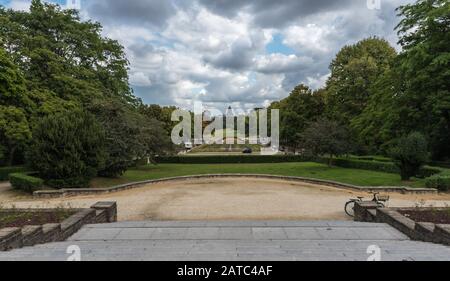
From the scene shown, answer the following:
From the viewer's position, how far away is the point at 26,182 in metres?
18.8

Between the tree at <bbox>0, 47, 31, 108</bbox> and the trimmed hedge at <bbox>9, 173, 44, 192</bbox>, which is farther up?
the tree at <bbox>0, 47, 31, 108</bbox>

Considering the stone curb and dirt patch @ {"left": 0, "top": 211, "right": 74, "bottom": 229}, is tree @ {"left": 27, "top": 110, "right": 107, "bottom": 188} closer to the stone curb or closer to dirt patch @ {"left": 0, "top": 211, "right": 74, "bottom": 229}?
the stone curb

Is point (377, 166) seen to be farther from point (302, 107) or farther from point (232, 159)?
point (302, 107)

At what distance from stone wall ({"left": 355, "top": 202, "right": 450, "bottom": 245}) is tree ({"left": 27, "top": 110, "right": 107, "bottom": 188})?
13.7 metres

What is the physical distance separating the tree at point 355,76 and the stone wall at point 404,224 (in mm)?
29680

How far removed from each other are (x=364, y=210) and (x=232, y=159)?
29.7 meters

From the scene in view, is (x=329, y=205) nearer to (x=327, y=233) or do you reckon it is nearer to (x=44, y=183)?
(x=327, y=233)

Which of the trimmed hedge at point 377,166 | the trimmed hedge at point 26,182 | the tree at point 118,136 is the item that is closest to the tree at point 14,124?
the trimmed hedge at point 26,182

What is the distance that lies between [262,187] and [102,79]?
1905 centimetres

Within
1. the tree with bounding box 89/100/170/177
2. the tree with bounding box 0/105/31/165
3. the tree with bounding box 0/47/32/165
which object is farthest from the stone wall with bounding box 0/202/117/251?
the tree with bounding box 0/47/32/165

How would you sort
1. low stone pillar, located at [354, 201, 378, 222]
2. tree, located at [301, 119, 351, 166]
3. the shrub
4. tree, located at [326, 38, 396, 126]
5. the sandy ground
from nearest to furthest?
low stone pillar, located at [354, 201, 378, 222], the sandy ground, the shrub, tree, located at [301, 119, 351, 166], tree, located at [326, 38, 396, 126]

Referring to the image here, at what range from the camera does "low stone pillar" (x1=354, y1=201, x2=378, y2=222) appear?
445 inches

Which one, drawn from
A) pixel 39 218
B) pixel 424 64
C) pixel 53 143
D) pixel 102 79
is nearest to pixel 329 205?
pixel 39 218
